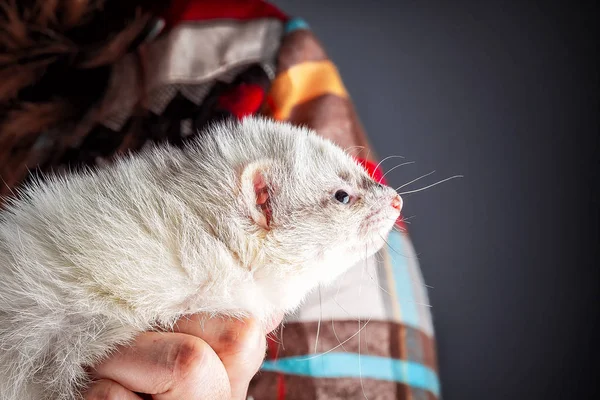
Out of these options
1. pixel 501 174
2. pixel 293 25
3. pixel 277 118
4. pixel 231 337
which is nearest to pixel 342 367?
pixel 231 337

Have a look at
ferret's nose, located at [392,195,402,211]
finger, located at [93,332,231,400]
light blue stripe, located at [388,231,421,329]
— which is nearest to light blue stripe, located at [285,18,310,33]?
light blue stripe, located at [388,231,421,329]

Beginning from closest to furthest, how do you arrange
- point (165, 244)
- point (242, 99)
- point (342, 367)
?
point (165, 244)
point (342, 367)
point (242, 99)

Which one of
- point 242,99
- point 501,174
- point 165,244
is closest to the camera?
point 165,244

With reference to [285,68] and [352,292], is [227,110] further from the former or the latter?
[352,292]

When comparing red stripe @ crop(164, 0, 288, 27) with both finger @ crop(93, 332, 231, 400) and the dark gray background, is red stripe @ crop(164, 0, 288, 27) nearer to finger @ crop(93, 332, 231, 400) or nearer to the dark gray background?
the dark gray background

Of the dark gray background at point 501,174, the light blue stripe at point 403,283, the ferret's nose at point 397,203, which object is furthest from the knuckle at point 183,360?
the dark gray background at point 501,174

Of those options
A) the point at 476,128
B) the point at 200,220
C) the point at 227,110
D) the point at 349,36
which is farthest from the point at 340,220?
the point at 349,36

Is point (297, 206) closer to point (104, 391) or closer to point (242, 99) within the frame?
point (104, 391)
